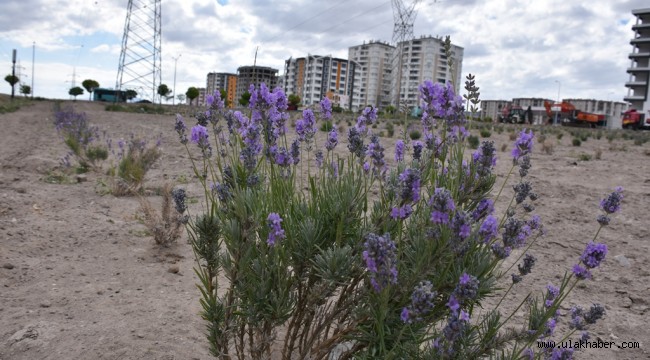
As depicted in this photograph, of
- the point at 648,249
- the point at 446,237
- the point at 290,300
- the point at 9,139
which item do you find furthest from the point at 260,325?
the point at 9,139

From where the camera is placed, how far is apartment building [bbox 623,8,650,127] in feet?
230

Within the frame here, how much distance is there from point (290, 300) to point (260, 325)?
0.71ft

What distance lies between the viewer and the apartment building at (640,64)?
70.2 meters

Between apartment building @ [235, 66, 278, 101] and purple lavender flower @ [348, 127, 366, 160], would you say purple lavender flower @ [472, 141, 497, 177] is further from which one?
apartment building @ [235, 66, 278, 101]

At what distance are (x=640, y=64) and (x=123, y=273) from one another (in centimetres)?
8555

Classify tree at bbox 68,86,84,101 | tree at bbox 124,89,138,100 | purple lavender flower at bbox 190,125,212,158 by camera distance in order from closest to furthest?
purple lavender flower at bbox 190,125,212,158 → tree at bbox 124,89,138,100 → tree at bbox 68,86,84,101

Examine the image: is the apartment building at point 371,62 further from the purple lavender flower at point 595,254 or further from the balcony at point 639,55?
the purple lavender flower at point 595,254

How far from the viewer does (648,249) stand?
491 cm

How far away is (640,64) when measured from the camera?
71.8 meters

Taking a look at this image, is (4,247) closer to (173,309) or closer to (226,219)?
(173,309)

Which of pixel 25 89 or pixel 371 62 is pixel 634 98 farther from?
pixel 25 89

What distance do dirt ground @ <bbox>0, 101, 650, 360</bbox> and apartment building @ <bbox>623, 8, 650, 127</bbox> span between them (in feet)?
250

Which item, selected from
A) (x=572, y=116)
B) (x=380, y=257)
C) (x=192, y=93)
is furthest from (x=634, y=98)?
(x=380, y=257)

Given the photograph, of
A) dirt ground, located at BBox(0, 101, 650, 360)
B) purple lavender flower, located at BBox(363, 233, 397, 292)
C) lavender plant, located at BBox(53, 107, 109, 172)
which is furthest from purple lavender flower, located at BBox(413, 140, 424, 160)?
lavender plant, located at BBox(53, 107, 109, 172)
